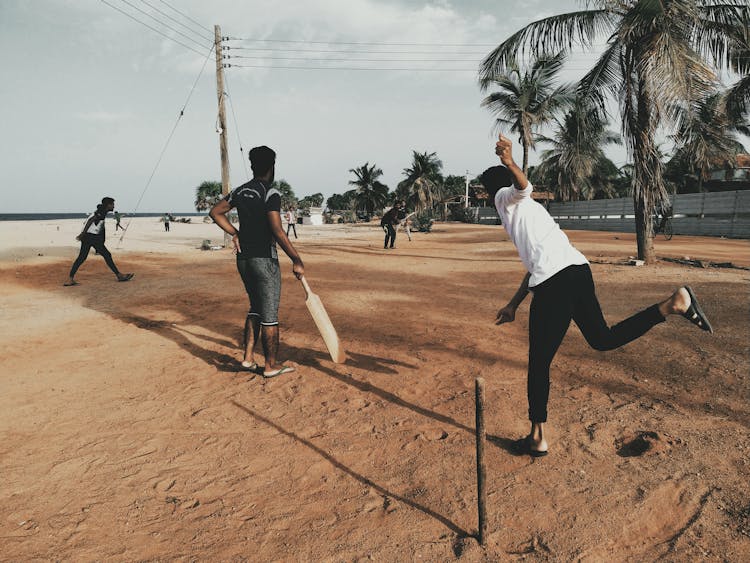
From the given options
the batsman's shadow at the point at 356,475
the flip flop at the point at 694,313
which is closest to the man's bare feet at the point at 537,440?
the batsman's shadow at the point at 356,475

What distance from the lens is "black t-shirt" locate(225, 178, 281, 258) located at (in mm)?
4195

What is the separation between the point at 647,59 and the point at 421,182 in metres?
48.6

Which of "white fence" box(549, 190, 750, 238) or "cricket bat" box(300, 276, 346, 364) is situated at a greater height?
"white fence" box(549, 190, 750, 238)

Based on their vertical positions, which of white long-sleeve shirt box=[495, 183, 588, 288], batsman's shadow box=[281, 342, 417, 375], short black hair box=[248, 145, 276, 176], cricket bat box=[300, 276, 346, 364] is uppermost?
short black hair box=[248, 145, 276, 176]

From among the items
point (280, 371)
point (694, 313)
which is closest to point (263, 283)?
point (280, 371)

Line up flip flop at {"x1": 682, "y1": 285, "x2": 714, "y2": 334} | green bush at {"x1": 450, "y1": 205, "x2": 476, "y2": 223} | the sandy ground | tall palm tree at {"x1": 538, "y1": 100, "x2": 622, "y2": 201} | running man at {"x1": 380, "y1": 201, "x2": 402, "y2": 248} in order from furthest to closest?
green bush at {"x1": 450, "y1": 205, "x2": 476, "y2": 223} < tall palm tree at {"x1": 538, "y1": 100, "x2": 622, "y2": 201} < running man at {"x1": 380, "y1": 201, "x2": 402, "y2": 248} < flip flop at {"x1": 682, "y1": 285, "x2": 714, "y2": 334} < the sandy ground

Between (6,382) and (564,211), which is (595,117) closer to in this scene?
(6,382)

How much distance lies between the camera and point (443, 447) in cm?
319

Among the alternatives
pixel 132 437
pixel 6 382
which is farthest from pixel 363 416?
pixel 6 382

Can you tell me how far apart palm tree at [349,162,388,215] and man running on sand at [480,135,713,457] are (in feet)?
203

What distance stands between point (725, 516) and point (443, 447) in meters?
1.61

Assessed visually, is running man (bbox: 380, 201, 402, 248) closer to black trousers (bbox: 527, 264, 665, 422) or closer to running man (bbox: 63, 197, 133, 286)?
running man (bbox: 63, 197, 133, 286)

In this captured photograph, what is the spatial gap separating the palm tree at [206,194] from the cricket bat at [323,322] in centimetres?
6271

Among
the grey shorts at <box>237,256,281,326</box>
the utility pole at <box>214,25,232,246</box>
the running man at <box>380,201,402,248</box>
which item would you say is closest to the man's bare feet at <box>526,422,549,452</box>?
the grey shorts at <box>237,256,281,326</box>
